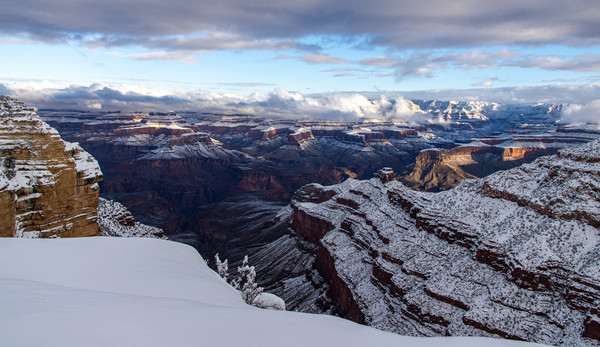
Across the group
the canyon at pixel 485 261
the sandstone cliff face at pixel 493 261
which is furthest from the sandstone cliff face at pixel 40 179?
the sandstone cliff face at pixel 493 261

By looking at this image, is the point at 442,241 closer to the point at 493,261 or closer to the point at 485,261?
the point at 485,261

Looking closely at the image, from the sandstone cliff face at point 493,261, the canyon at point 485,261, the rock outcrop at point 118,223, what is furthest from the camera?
the rock outcrop at point 118,223

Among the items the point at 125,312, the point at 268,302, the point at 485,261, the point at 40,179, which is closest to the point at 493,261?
the point at 485,261

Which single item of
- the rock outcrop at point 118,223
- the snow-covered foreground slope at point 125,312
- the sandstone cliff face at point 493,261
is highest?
the snow-covered foreground slope at point 125,312

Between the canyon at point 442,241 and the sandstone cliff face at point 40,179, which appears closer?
the canyon at point 442,241

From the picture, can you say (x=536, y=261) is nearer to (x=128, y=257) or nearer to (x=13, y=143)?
(x=128, y=257)

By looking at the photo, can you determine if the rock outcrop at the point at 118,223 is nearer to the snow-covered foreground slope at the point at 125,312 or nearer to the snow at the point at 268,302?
the snow at the point at 268,302
